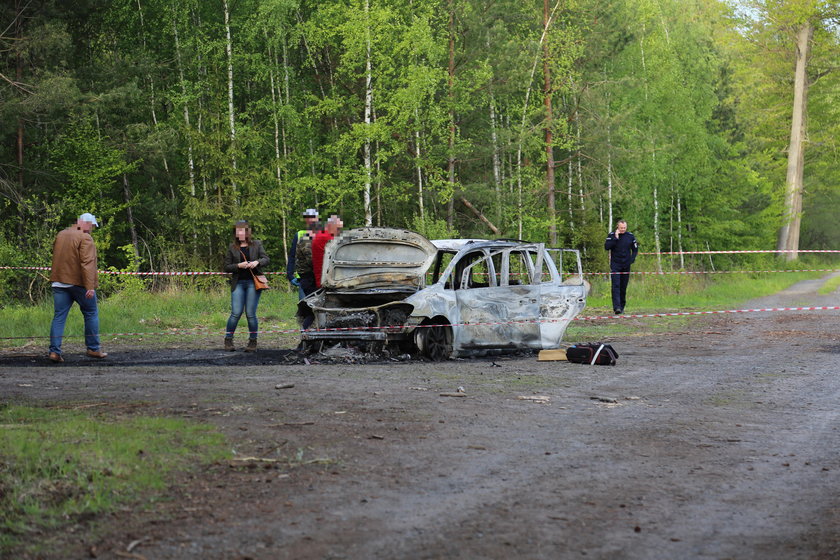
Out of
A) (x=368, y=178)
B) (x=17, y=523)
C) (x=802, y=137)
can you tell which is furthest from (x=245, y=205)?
(x=802, y=137)

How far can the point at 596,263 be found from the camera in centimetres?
→ 3488

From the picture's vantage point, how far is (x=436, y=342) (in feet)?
44.1

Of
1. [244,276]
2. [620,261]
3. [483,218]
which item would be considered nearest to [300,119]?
[483,218]

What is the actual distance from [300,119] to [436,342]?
73.2 feet

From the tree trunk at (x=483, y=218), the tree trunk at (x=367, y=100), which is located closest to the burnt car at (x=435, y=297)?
the tree trunk at (x=367, y=100)

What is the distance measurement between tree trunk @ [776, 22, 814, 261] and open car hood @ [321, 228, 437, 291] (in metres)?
41.3

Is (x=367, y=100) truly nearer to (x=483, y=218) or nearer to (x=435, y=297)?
(x=483, y=218)

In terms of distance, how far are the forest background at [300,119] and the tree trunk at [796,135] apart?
11146mm

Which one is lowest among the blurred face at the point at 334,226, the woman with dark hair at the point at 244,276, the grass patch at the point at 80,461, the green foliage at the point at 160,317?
the grass patch at the point at 80,461

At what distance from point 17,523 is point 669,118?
45812 mm

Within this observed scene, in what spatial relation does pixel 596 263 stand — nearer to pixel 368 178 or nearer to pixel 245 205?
pixel 368 178

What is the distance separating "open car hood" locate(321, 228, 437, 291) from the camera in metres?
13.7

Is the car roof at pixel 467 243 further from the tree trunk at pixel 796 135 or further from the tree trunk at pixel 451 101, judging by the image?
the tree trunk at pixel 796 135

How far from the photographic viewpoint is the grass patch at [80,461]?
18.0 ft
